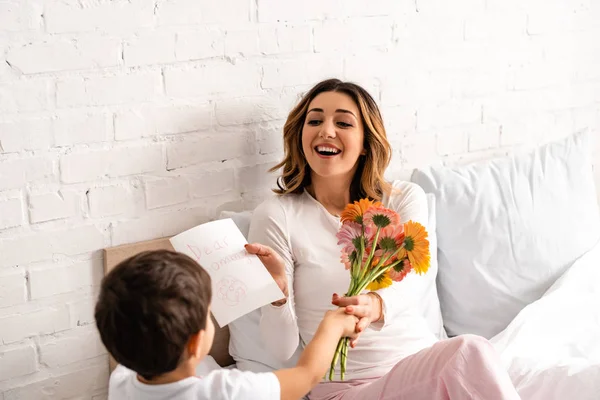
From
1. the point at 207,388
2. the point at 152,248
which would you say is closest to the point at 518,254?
the point at 152,248

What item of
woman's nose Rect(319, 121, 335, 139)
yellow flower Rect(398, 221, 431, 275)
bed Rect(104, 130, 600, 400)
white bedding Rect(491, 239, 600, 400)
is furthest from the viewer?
bed Rect(104, 130, 600, 400)

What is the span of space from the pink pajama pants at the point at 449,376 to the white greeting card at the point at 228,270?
0.32 meters

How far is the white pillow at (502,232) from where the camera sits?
226 centimetres

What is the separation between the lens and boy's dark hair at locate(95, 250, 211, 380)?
1.14 meters

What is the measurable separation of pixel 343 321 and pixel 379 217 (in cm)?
22

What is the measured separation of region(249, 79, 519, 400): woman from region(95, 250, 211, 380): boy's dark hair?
1.68 ft

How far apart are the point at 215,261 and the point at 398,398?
0.47m

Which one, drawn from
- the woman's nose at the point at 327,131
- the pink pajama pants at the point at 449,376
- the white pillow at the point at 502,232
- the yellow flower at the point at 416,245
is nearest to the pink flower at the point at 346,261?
the yellow flower at the point at 416,245

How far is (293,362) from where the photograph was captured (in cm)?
196

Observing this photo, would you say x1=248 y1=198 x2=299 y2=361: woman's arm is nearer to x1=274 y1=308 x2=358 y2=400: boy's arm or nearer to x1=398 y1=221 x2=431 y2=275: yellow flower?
x1=274 y1=308 x2=358 y2=400: boy's arm

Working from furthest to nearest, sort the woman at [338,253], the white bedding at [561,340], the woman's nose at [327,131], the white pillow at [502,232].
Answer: the white pillow at [502,232]
the woman's nose at [327,131]
the white bedding at [561,340]
the woman at [338,253]

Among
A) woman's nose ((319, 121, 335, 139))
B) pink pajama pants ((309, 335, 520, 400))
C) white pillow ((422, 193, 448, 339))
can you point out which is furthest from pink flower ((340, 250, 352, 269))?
white pillow ((422, 193, 448, 339))

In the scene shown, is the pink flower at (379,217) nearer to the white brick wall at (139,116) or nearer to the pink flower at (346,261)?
the pink flower at (346,261)

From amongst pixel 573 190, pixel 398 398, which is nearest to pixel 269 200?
pixel 398 398
